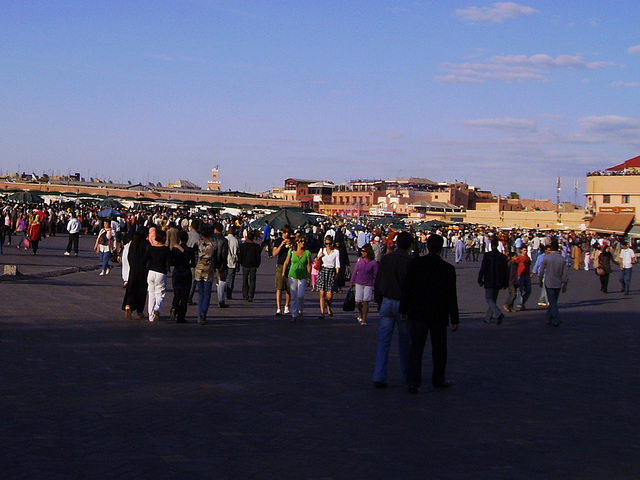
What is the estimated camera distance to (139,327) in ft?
40.2

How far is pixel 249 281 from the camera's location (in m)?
17.3

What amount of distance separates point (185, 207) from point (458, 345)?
64.6 m

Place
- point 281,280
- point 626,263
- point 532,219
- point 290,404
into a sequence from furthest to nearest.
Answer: point 532,219
point 626,263
point 281,280
point 290,404

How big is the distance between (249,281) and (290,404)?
10.1m

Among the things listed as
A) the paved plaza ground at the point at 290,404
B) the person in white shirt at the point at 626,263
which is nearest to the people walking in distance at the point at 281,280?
the paved plaza ground at the point at 290,404

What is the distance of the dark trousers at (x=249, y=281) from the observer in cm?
1703

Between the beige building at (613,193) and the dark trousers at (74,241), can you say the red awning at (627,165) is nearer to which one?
the beige building at (613,193)

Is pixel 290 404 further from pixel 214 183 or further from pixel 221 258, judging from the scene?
pixel 214 183

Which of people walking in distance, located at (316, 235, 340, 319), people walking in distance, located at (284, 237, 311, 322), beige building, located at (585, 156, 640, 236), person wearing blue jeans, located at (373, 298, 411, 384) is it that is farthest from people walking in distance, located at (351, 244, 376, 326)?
beige building, located at (585, 156, 640, 236)

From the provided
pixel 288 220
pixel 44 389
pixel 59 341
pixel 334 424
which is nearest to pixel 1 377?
pixel 44 389

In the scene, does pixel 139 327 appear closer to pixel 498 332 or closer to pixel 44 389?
pixel 44 389

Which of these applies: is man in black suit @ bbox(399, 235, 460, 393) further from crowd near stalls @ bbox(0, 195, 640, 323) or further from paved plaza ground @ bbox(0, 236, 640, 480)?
crowd near stalls @ bbox(0, 195, 640, 323)

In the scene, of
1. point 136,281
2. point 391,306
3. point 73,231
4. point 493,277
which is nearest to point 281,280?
point 136,281

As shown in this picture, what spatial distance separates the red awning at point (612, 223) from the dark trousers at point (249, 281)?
5860 cm
